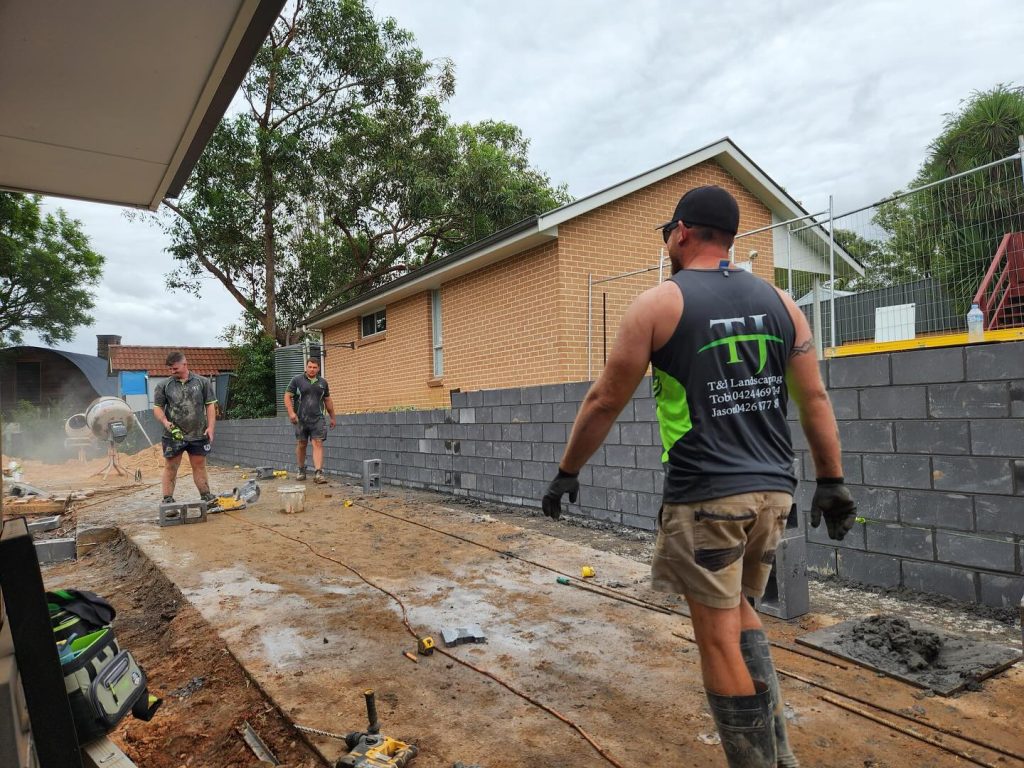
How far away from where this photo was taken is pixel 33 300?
2820 cm

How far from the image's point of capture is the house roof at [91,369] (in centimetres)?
2792

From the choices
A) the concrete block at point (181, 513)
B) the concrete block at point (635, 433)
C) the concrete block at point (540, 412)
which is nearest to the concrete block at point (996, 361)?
the concrete block at point (635, 433)

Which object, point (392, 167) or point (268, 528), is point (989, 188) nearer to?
point (268, 528)

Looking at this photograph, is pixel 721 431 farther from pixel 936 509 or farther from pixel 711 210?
pixel 936 509

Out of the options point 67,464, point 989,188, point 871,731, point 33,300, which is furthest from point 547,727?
point 33,300

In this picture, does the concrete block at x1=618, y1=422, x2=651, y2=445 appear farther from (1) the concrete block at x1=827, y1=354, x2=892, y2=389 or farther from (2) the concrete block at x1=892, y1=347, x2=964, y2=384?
(2) the concrete block at x1=892, y1=347, x2=964, y2=384

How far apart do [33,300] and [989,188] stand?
114 feet

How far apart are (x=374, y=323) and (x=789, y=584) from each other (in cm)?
1234

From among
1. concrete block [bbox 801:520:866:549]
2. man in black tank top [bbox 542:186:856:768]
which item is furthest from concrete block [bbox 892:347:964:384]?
man in black tank top [bbox 542:186:856:768]

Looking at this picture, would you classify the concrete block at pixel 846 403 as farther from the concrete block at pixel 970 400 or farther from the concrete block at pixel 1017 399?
the concrete block at pixel 1017 399

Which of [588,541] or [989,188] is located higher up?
[989,188]

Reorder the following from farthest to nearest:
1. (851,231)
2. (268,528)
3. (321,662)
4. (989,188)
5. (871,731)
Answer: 1. (268,528)
2. (851,231)
3. (989,188)
4. (321,662)
5. (871,731)

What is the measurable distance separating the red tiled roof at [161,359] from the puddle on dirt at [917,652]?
2597 cm

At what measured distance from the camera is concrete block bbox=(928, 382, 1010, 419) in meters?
3.46
